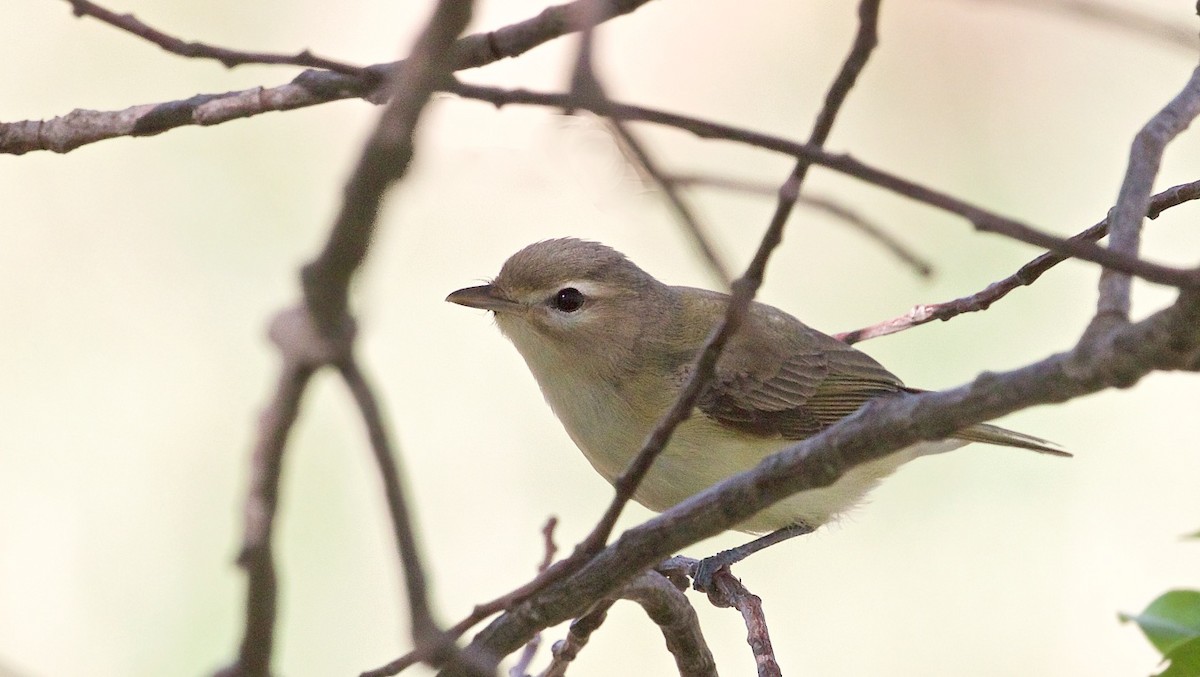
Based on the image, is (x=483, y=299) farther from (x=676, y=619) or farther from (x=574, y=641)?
(x=676, y=619)

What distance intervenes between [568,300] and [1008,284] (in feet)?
5.71

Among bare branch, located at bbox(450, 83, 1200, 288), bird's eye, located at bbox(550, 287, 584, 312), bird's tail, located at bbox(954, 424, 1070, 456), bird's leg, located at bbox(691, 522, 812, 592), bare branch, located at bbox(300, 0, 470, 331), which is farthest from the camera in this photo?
bird's tail, located at bbox(954, 424, 1070, 456)

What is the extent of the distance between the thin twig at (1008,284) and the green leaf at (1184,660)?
0.74 m

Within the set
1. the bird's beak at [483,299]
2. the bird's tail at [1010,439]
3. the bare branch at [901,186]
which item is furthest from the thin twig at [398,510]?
the bird's tail at [1010,439]

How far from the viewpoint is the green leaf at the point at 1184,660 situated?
2.09 m

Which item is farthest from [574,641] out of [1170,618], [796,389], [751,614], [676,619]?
[796,389]

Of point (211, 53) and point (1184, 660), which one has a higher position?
point (211, 53)

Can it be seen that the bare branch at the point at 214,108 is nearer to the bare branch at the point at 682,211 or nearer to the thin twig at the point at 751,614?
the bare branch at the point at 682,211

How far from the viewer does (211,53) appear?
227cm

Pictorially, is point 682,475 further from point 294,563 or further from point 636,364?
point 294,563

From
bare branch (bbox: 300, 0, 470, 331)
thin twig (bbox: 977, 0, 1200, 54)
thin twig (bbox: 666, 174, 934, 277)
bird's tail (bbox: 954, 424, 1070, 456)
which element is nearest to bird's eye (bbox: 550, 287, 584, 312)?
bird's tail (bbox: 954, 424, 1070, 456)

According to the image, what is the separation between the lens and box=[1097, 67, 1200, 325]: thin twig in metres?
1.68

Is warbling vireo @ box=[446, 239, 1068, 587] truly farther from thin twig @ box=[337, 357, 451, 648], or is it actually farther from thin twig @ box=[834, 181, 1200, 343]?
thin twig @ box=[337, 357, 451, 648]

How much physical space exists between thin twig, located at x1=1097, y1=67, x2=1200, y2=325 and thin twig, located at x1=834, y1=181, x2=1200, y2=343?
317mm
